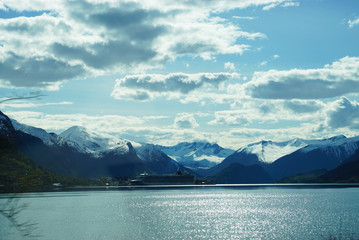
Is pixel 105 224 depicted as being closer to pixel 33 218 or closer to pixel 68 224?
pixel 68 224

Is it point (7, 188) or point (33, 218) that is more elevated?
point (7, 188)

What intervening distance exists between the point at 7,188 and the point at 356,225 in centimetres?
8353

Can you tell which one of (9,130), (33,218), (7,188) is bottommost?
(33,218)

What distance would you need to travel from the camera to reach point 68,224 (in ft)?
304

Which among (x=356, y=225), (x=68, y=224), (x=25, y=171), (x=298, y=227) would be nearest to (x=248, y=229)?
(x=298, y=227)

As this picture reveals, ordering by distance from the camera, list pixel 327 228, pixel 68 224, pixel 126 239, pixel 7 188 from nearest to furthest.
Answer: pixel 7 188, pixel 126 239, pixel 327 228, pixel 68 224

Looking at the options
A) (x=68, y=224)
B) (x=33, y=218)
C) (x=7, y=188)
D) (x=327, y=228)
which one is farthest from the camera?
(x=33, y=218)

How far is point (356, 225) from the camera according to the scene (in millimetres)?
81875

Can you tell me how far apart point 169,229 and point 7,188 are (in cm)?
7469

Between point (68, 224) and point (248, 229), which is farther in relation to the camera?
point (68, 224)

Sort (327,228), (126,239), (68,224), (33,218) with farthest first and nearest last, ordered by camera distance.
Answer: (33,218) < (68,224) < (327,228) < (126,239)

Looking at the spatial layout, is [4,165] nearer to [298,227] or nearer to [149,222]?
[298,227]

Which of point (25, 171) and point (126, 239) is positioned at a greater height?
point (25, 171)

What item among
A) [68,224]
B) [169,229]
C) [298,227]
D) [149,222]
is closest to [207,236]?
[169,229]
